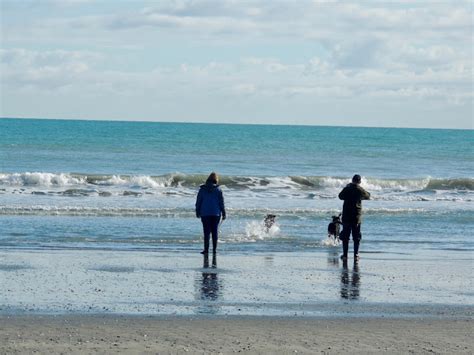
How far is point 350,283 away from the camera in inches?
513

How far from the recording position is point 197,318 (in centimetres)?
1009

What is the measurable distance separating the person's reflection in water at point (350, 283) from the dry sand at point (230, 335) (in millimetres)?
1614

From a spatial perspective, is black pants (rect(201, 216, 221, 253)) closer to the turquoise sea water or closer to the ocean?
the ocean

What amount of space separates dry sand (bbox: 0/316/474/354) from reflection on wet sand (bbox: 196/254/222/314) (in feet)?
2.01

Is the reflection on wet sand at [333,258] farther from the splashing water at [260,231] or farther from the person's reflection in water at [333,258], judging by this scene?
the splashing water at [260,231]

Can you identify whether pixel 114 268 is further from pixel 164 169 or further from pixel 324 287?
pixel 164 169

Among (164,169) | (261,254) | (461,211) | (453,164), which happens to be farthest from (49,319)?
Answer: (453,164)

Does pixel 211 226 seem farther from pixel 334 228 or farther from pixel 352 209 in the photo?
pixel 334 228

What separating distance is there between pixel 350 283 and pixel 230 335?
13.5 ft

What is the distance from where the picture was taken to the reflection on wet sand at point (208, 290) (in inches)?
422

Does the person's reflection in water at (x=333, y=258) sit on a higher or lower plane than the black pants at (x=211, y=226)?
lower

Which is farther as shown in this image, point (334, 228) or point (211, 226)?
point (334, 228)

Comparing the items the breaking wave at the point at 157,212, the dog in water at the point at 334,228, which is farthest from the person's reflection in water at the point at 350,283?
the breaking wave at the point at 157,212

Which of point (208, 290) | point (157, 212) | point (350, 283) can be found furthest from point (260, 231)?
point (208, 290)
